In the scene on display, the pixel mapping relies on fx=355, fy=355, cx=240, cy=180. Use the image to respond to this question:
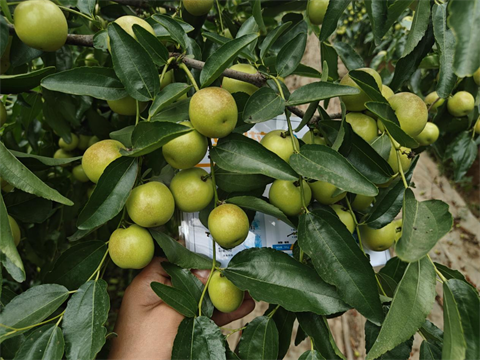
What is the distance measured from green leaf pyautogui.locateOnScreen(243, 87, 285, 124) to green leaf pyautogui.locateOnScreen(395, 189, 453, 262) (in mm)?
294

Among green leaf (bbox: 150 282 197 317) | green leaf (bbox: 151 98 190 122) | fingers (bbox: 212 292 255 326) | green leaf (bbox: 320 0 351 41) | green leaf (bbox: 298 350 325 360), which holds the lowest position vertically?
fingers (bbox: 212 292 255 326)

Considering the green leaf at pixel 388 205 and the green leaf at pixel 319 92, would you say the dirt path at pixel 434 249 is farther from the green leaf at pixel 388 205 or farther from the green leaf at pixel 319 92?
the green leaf at pixel 319 92

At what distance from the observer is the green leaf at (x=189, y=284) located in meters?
0.80

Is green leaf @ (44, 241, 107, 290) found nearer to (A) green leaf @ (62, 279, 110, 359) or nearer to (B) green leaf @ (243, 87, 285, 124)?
(A) green leaf @ (62, 279, 110, 359)

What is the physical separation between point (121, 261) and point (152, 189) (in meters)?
0.17

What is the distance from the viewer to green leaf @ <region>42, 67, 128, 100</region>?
69 cm

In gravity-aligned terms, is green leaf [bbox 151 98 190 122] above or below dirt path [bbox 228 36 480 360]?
above

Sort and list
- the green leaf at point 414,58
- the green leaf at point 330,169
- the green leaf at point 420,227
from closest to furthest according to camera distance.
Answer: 1. the green leaf at point 420,227
2. the green leaf at point 330,169
3. the green leaf at point 414,58

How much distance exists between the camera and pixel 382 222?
2.56 feet

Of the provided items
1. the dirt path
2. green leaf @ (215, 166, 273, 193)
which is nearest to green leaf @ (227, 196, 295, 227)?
green leaf @ (215, 166, 273, 193)

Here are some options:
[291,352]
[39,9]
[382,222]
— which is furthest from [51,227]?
[291,352]

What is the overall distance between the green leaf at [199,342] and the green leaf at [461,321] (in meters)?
0.39

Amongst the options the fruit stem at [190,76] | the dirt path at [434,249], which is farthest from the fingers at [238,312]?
the dirt path at [434,249]

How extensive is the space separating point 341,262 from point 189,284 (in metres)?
0.35
